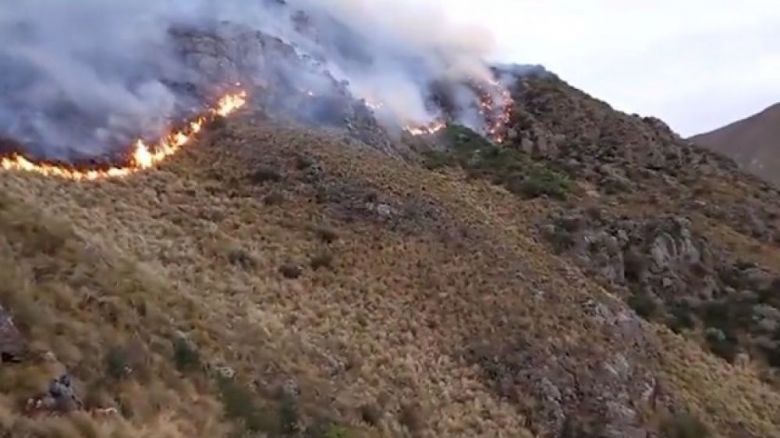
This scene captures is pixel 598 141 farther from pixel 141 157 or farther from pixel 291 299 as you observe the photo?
pixel 291 299

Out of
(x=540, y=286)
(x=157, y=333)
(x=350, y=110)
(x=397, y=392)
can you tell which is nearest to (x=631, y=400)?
(x=540, y=286)

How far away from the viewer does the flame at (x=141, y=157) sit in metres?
26.2

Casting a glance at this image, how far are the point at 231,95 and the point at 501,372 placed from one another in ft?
63.6

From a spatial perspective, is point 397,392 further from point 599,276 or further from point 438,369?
point 599,276

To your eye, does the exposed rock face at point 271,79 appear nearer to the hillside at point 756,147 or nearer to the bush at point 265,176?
the bush at point 265,176

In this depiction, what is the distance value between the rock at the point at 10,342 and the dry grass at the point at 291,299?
275mm

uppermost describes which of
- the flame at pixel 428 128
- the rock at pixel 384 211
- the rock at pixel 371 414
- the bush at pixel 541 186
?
the flame at pixel 428 128

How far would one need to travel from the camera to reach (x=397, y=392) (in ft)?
68.0

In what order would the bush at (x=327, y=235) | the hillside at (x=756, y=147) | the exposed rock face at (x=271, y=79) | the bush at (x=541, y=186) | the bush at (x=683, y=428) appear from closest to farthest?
the bush at (x=683, y=428)
the bush at (x=327, y=235)
the exposed rock face at (x=271, y=79)
the bush at (x=541, y=186)
the hillside at (x=756, y=147)

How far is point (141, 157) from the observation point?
101ft

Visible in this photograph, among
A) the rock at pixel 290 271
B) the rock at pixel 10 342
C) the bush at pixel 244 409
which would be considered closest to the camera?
the rock at pixel 10 342

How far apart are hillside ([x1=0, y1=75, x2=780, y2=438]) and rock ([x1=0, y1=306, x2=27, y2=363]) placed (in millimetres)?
30

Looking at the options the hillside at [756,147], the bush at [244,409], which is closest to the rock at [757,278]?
the bush at [244,409]

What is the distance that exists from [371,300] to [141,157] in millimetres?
10083
